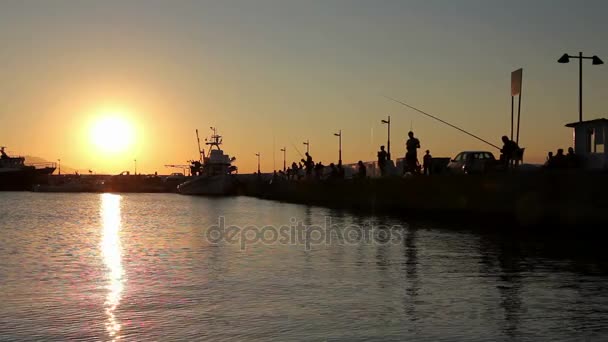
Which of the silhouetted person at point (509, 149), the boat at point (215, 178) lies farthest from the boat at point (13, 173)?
the silhouetted person at point (509, 149)

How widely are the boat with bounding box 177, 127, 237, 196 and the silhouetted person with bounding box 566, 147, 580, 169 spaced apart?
108309 millimetres

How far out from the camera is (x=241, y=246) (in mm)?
26922

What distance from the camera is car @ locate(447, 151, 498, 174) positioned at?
43875 mm

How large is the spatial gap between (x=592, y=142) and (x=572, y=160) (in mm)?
2472

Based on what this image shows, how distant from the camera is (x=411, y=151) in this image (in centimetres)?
4697

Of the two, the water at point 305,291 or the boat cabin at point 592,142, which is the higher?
the boat cabin at point 592,142

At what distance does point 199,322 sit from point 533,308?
548cm

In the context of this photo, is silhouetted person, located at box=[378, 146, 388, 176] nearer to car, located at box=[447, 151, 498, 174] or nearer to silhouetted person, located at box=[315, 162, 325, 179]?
car, located at box=[447, 151, 498, 174]

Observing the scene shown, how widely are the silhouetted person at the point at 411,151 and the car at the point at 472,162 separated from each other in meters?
2.32

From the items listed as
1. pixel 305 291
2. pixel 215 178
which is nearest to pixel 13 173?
pixel 215 178

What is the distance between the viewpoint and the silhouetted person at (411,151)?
149 ft

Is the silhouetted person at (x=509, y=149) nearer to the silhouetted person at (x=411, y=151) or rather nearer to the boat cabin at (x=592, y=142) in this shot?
the boat cabin at (x=592, y=142)

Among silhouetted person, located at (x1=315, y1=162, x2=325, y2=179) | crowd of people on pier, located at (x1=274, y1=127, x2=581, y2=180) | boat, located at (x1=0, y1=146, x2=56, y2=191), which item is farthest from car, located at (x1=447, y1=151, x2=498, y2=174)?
boat, located at (x1=0, y1=146, x2=56, y2=191)

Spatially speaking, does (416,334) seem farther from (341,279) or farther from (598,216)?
(598,216)
